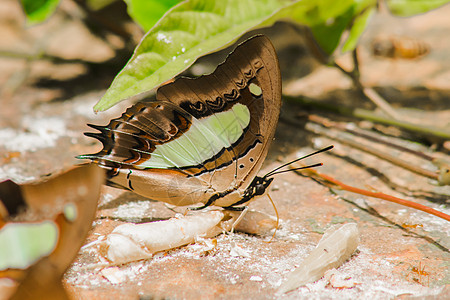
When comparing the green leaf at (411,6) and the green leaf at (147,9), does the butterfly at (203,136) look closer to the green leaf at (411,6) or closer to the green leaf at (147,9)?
the green leaf at (147,9)

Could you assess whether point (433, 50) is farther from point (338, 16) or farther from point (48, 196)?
point (48, 196)

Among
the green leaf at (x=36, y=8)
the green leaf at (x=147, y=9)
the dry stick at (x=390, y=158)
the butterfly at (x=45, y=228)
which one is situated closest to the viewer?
the butterfly at (x=45, y=228)

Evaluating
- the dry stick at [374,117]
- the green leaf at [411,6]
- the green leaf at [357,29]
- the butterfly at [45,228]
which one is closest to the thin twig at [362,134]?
the dry stick at [374,117]

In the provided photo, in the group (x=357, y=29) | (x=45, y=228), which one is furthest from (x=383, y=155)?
(x=45, y=228)

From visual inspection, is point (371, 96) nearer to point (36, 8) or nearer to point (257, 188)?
point (257, 188)

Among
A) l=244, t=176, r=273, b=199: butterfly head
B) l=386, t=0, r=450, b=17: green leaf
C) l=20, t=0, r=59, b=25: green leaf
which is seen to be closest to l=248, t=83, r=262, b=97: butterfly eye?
l=244, t=176, r=273, b=199: butterfly head

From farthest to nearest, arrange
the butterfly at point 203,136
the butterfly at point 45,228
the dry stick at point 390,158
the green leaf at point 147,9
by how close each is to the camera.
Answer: the green leaf at point 147,9 → the dry stick at point 390,158 → the butterfly at point 203,136 → the butterfly at point 45,228

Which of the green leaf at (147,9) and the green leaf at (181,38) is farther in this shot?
the green leaf at (147,9)
